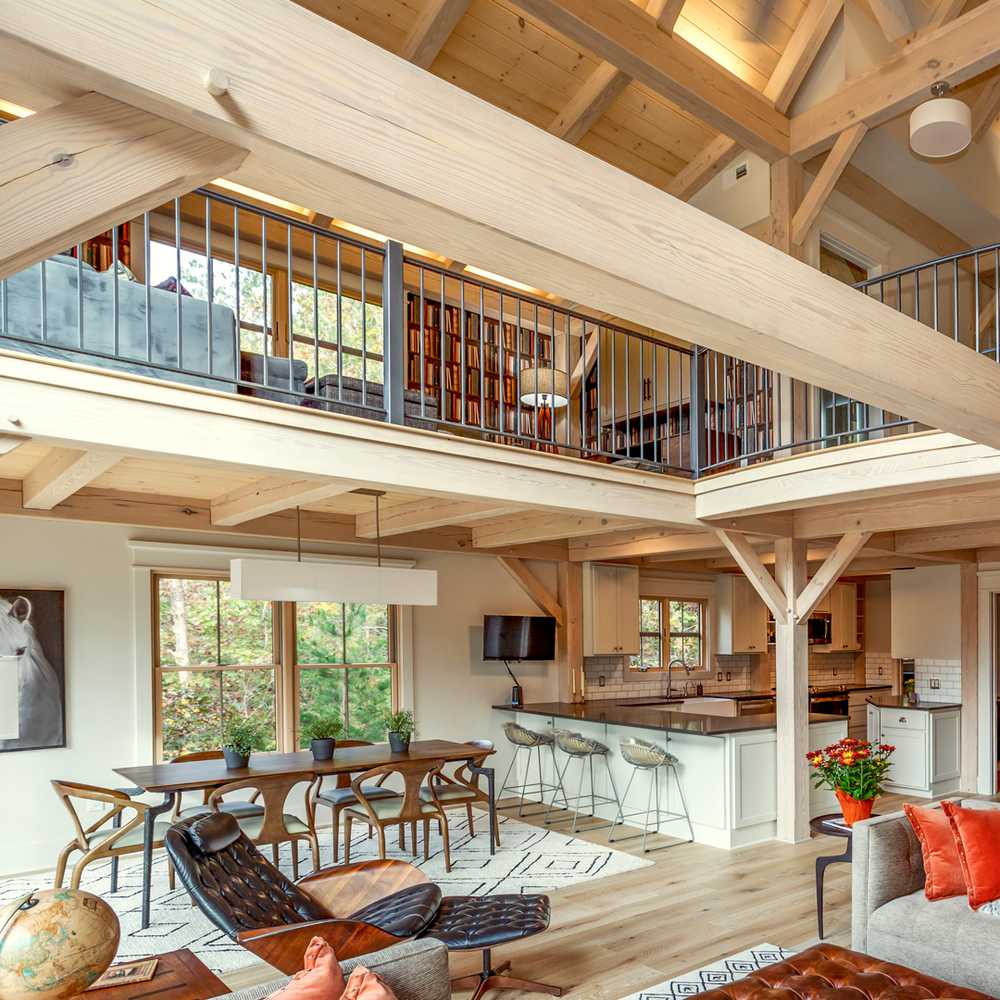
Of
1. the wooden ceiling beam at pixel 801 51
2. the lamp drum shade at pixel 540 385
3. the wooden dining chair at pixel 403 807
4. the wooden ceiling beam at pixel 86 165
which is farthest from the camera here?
the wooden ceiling beam at pixel 801 51

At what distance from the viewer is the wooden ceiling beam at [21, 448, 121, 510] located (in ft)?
13.0

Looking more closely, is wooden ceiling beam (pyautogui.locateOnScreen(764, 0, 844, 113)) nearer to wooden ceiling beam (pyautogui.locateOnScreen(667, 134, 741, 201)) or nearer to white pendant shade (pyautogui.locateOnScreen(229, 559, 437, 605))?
wooden ceiling beam (pyautogui.locateOnScreen(667, 134, 741, 201))

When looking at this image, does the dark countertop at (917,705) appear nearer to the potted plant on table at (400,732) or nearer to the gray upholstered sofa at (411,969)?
the potted plant on table at (400,732)

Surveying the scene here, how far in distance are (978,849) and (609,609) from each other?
512cm

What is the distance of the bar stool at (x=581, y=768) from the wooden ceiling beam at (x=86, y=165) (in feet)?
20.3

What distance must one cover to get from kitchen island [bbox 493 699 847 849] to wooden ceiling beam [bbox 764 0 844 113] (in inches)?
193

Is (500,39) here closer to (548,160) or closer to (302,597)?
(302,597)

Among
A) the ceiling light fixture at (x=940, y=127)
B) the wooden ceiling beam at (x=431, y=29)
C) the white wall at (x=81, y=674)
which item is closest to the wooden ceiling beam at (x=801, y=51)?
the ceiling light fixture at (x=940, y=127)

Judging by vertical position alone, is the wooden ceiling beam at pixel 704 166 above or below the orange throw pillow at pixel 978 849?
above

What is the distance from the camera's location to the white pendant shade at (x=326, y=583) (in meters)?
5.04

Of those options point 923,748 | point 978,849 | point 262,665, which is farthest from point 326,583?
point 923,748

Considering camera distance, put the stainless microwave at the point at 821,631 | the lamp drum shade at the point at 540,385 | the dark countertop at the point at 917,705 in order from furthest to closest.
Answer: the stainless microwave at the point at 821,631, the dark countertop at the point at 917,705, the lamp drum shade at the point at 540,385

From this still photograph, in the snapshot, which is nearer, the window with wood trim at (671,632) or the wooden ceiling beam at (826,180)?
the wooden ceiling beam at (826,180)

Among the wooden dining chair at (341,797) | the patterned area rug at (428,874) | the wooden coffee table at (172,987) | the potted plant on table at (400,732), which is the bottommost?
the patterned area rug at (428,874)
